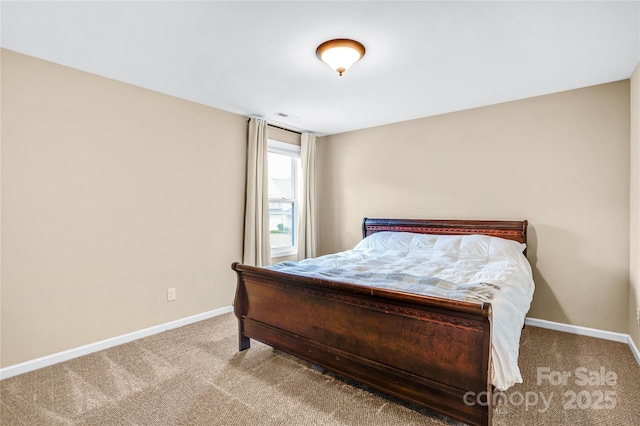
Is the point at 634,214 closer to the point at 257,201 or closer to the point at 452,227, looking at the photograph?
the point at 452,227

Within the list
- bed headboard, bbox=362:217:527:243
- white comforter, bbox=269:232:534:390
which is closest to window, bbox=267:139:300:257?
bed headboard, bbox=362:217:527:243

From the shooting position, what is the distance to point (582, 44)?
2.25m

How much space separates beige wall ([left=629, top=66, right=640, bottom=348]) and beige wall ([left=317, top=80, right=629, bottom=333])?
103 millimetres

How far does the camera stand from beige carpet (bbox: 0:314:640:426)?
186cm

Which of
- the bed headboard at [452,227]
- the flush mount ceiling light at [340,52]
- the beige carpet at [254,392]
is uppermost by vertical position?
the flush mount ceiling light at [340,52]

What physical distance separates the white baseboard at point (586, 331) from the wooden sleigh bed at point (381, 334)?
204 cm

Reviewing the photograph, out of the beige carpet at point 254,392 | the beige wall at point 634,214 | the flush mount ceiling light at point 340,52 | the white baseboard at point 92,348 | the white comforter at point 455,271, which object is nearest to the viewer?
the white comforter at point 455,271

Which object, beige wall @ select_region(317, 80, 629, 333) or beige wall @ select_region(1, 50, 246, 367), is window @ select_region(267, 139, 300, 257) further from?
beige wall @ select_region(317, 80, 629, 333)

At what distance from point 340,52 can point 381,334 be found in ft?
6.13

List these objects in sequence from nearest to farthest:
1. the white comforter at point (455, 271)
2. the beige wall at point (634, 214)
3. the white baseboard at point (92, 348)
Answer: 1. the white comforter at point (455, 271)
2. the white baseboard at point (92, 348)
3. the beige wall at point (634, 214)

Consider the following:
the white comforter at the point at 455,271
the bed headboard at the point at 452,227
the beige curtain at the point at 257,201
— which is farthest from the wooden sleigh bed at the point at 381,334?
the bed headboard at the point at 452,227

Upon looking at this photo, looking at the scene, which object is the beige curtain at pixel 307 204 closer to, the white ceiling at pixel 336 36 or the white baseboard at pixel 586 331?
the white ceiling at pixel 336 36

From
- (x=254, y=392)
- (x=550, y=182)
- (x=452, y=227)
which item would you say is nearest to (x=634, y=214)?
(x=550, y=182)

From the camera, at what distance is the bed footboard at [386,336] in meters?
1.59
